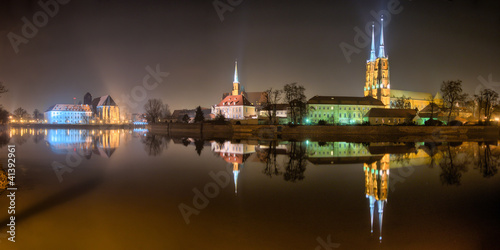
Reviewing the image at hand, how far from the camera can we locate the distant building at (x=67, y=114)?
406ft

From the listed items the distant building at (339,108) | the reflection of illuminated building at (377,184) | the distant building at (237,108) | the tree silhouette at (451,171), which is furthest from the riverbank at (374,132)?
the distant building at (237,108)

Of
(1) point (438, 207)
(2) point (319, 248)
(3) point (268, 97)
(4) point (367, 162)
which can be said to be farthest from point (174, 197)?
(3) point (268, 97)

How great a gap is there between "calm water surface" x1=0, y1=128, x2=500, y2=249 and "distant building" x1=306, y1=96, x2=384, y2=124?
206ft

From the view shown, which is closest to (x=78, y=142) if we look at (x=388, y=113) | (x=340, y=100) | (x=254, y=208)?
(x=254, y=208)

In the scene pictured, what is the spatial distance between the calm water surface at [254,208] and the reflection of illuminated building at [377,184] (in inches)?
1.9

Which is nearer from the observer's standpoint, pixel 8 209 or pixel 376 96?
pixel 8 209

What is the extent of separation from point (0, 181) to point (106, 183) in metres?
3.73

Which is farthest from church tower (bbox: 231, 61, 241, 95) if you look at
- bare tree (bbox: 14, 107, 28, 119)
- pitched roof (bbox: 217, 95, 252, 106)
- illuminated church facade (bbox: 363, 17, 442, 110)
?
bare tree (bbox: 14, 107, 28, 119)

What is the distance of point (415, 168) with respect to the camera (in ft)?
61.4

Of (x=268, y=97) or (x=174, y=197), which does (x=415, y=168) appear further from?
(x=268, y=97)

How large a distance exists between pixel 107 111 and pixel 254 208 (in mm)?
124879

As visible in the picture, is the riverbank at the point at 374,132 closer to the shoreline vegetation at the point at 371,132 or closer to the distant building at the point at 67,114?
the shoreline vegetation at the point at 371,132

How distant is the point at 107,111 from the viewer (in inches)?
4857

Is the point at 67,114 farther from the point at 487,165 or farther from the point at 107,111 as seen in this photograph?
the point at 487,165
